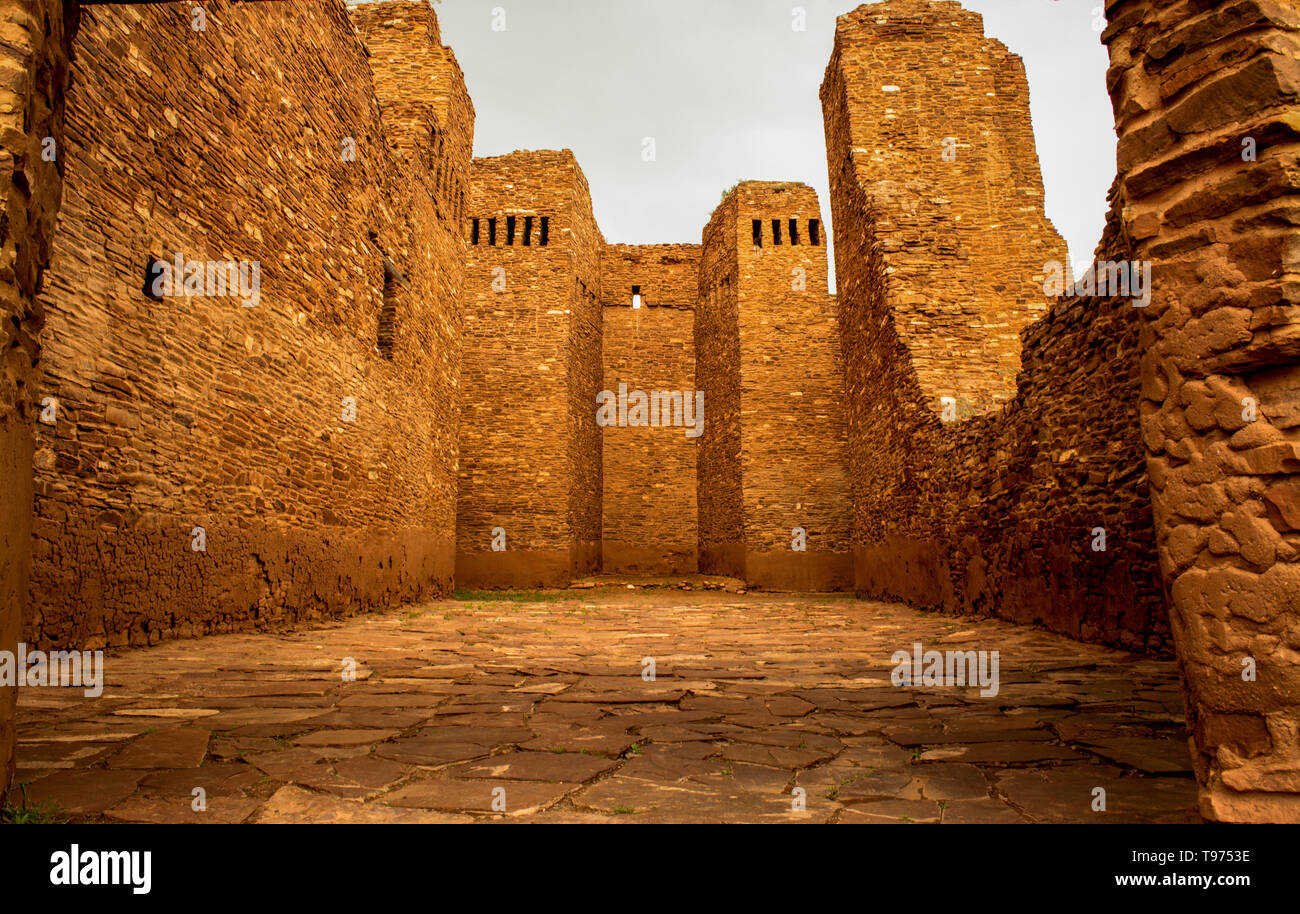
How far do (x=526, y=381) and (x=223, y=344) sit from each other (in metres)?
10.5

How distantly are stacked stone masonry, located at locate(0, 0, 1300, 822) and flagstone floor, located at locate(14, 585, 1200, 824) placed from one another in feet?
1.69

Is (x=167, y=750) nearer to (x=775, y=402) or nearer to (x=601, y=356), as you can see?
(x=775, y=402)

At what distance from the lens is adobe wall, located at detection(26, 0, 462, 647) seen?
15.9 ft

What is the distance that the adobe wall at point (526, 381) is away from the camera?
16.0 metres

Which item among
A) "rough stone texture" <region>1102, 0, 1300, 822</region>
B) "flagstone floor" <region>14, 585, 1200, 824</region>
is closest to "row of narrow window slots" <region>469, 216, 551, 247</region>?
"flagstone floor" <region>14, 585, 1200, 824</region>

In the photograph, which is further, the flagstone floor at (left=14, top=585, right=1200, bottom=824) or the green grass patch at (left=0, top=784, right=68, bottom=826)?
the flagstone floor at (left=14, top=585, right=1200, bottom=824)

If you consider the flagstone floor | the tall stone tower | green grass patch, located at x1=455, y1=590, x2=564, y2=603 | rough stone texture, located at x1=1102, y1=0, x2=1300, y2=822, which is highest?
the tall stone tower

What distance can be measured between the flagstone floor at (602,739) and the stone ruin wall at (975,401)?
3.10 ft

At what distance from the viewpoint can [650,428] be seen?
67.4 ft

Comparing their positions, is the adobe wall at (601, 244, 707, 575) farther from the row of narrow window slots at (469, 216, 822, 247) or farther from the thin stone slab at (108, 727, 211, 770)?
the thin stone slab at (108, 727, 211, 770)

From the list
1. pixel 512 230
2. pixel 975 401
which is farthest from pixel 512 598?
pixel 512 230

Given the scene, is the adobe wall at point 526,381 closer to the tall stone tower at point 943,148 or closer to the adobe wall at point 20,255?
the tall stone tower at point 943,148

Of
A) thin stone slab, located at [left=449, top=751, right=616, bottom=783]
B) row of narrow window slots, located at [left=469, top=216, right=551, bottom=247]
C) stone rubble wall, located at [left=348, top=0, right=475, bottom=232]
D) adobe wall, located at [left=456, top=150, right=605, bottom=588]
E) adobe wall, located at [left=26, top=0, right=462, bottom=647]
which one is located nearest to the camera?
thin stone slab, located at [left=449, top=751, right=616, bottom=783]
